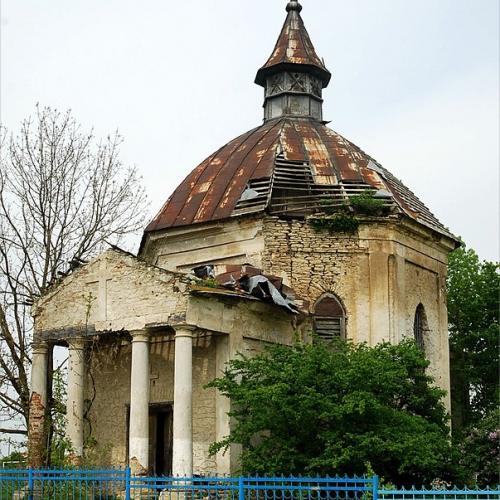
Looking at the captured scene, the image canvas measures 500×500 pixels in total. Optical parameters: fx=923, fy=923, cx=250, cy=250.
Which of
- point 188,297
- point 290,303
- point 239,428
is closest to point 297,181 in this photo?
point 290,303

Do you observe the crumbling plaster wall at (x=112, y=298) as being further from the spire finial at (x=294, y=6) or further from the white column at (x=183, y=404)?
the spire finial at (x=294, y=6)

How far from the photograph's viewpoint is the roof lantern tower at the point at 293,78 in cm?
2477

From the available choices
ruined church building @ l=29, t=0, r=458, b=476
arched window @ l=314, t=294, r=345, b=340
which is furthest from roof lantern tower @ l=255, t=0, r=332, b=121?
arched window @ l=314, t=294, r=345, b=340

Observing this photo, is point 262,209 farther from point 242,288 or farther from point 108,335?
point 108,335

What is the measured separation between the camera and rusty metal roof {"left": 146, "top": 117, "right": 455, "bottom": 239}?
66.9ft

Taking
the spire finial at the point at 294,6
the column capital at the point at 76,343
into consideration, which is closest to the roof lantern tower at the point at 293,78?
the spire finial at the point at 294,6

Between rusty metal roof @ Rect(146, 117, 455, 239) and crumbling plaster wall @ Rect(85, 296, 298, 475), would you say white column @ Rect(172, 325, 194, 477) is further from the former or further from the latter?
rusty metal roof @ Rect(146, 117, 455, 239)

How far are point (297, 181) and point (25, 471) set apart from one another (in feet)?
29.2

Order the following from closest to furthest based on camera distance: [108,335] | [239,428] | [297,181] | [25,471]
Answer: [25,471] < [239,428] < [108,335] < [297,181]

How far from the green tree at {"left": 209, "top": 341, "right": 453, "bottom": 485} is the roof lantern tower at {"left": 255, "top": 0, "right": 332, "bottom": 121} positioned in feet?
32.2

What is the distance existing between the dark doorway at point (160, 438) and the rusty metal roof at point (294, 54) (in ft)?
35.7

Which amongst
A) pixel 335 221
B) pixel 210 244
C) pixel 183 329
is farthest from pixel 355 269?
pixel 183 329

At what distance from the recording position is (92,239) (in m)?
22.8

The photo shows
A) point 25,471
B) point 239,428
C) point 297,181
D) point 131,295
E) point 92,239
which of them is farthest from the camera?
point 92,239
